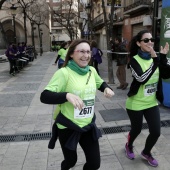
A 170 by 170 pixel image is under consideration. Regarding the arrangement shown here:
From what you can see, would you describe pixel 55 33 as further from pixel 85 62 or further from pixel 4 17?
pixel 85 62

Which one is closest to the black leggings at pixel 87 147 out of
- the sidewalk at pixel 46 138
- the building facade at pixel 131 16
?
the sidewalk at pixel 46 138

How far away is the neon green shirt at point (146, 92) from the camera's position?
311 cm

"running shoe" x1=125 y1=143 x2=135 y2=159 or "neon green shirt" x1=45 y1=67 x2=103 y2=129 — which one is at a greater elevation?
"neon green shirt" x1=45 y1=67 x2=103 y2=129

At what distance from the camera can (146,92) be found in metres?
3.14

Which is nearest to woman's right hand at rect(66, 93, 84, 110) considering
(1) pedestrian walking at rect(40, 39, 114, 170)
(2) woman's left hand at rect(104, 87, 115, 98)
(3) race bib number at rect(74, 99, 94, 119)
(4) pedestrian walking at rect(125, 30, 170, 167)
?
(1) pedestrian walking at rect(40, 39, 114, 170)

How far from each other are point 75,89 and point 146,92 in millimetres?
1157

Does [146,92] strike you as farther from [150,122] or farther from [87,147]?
[87,147]

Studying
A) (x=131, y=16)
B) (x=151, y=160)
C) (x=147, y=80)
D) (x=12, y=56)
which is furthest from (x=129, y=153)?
(x=131, y=16)

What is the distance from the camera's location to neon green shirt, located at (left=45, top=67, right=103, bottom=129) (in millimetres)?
2354

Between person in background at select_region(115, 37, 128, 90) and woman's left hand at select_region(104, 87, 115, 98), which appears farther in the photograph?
person in background at select_region(115, 37, 128, 90)

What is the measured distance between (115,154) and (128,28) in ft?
53.4

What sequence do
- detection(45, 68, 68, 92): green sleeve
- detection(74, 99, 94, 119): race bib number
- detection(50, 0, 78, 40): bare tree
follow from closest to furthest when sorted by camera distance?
detection(45, 68, 68, 92): green sleeve → detection(74, 99, 94, 119): race bib number → detection(50, 0, 78, 40): bare tree

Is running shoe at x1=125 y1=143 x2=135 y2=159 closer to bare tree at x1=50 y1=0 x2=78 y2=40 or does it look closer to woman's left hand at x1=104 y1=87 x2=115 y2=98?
woman's left hand at x1=104 y1=87 x2=115 y2=98

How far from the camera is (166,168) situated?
130 inches
